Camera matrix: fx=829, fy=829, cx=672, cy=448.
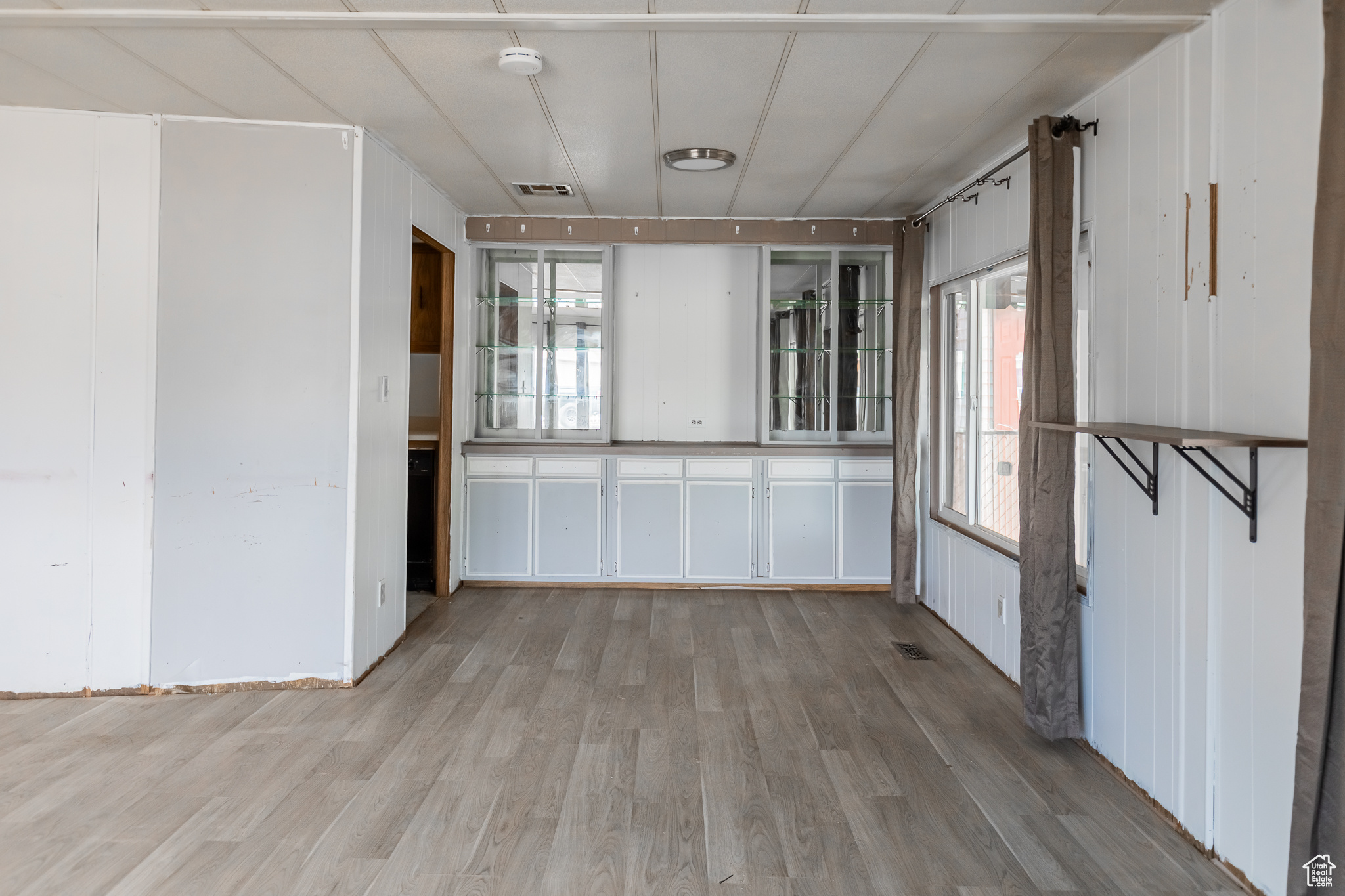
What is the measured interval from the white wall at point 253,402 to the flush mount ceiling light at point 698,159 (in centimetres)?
143

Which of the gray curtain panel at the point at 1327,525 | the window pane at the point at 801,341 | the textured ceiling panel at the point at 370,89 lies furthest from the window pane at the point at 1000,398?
the textured ceiling panel at the point at 370,89

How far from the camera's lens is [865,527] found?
5.50 metres

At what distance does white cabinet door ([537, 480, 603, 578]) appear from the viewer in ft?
18.1

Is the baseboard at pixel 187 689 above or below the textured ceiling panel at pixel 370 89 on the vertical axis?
below

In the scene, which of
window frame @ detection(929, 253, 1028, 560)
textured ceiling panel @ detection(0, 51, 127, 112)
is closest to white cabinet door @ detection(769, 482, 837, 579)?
window frame @ detection(929, 253, 1028, 560)

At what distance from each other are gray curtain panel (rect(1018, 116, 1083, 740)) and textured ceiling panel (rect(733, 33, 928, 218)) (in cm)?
68

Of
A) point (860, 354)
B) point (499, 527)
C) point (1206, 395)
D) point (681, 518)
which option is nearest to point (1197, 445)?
point (1206, 395)

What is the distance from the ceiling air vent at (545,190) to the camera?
15.1 feet

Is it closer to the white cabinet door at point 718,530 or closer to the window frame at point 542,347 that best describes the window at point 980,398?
the white cabinet door at point 718,530

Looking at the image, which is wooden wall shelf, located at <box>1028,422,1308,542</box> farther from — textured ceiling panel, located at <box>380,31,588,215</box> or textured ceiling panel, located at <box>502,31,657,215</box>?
textured ceiling panel, located at <box>380,31,588,215</box>

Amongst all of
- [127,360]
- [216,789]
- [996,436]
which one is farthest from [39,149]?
[996,436]

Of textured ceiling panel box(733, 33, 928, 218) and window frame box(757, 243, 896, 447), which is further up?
textured ceiling panel box(733, 33, 928, 218)

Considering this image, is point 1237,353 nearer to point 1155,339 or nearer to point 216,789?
point 1155,339

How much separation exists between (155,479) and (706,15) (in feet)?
Answer: 9.32
